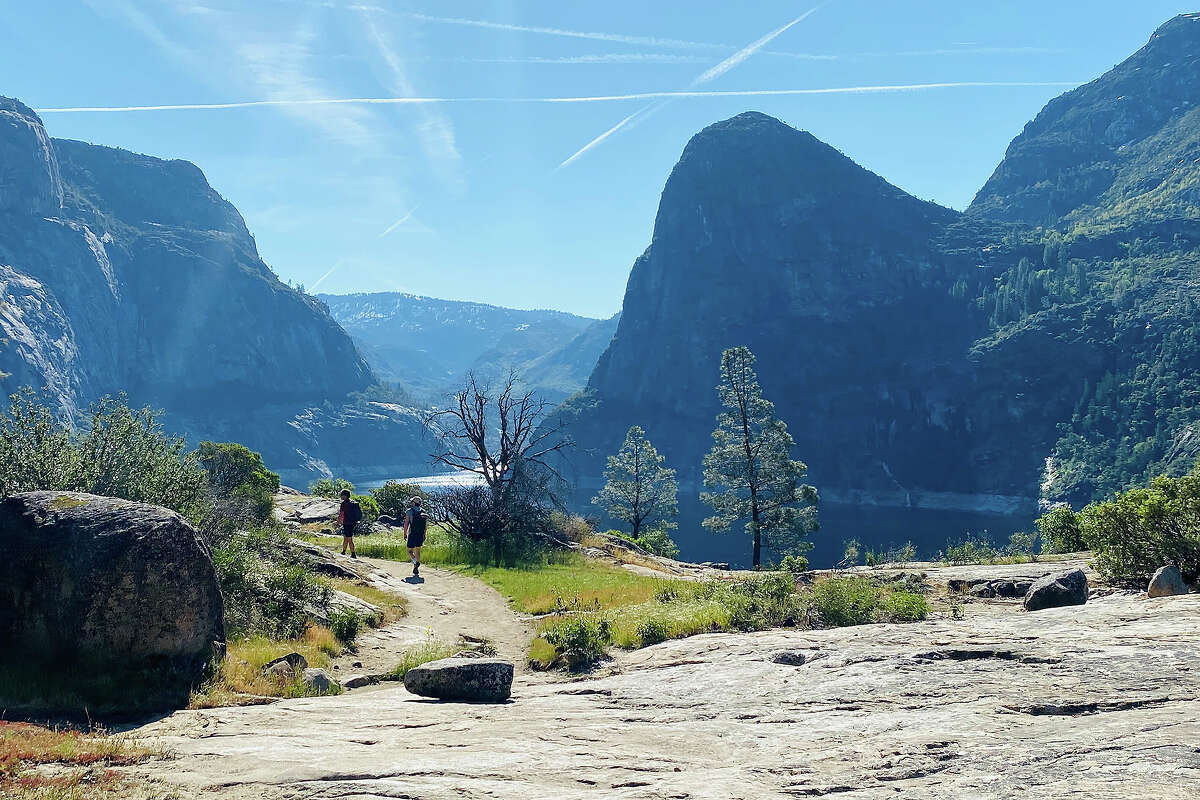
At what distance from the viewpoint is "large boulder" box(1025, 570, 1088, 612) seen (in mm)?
12547

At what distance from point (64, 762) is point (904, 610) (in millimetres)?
12691

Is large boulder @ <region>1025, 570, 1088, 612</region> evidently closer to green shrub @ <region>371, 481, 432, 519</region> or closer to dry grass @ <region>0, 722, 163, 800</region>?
dry grass @ <region>0, 722, 163, 800</region>

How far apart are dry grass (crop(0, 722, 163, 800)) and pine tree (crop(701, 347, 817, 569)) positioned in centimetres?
4291

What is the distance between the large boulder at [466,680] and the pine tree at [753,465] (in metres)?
38.6

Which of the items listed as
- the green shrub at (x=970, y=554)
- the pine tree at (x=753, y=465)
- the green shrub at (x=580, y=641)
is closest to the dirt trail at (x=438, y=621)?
the green shrub at (x=580, y=641)

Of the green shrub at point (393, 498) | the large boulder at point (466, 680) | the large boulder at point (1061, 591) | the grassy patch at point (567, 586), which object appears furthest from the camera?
the green shrub at point (393, 498)

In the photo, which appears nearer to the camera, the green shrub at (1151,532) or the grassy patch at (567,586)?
the green shrub at (1151,532)

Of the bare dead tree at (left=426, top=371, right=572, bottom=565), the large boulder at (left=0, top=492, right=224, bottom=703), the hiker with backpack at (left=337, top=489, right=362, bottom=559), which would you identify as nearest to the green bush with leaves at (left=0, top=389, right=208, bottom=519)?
the large boulder at (left=0, top=492, right=224, bottom=703)

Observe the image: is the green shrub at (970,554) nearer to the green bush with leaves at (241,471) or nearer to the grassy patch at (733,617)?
the grassy patch at (733,617)

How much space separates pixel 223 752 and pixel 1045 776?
7965mm

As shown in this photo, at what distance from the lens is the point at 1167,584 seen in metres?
11.0

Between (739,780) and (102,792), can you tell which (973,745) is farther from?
(102,792)

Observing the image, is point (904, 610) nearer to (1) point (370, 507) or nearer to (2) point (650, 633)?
(2) point (650, 633)

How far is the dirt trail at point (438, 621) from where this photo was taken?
14.7 m
